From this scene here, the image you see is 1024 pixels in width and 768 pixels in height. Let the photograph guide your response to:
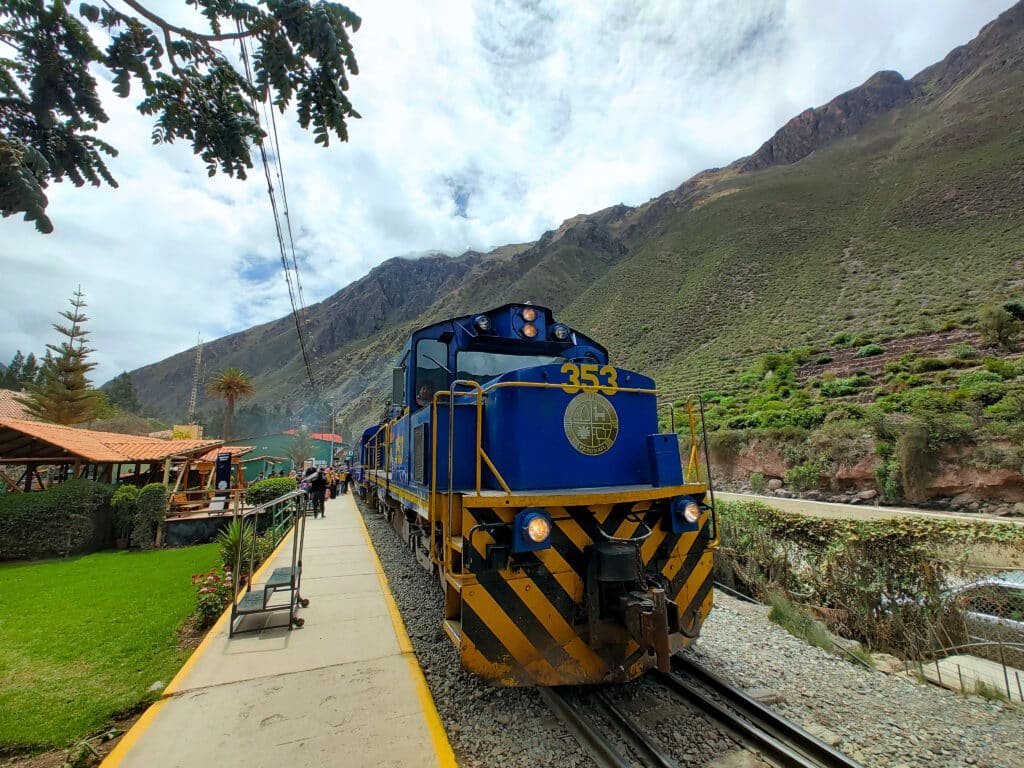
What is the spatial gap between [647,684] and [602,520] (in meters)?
1.59

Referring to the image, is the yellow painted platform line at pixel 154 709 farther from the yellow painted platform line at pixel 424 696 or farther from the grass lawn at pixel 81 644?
the yellow painted platform line at pixel 424 696

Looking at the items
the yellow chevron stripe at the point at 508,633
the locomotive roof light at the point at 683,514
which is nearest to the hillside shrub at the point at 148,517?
the yellow chevron stripe at the point at 508,633

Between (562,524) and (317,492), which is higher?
(562,524)

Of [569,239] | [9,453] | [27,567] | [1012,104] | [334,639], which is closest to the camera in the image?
[334,639]

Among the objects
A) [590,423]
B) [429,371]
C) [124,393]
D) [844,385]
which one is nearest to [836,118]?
[844,385]

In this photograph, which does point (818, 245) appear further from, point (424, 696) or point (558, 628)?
point (424, 696)

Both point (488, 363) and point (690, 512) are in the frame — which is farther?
point (488, 363)

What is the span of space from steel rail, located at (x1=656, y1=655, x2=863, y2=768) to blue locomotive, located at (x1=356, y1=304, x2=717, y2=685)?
0.46 m

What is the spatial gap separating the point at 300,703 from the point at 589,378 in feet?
11.9

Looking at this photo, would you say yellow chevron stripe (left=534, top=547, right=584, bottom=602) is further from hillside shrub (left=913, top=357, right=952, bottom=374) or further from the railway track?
hillside shrub (left=913, top=357, right=952, bottom=374)

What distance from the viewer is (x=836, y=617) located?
6188 mm

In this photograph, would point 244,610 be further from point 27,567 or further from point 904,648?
point 27,567

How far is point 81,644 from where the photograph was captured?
5172 mm

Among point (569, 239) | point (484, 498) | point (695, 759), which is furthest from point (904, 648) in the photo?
point (569, 239)
